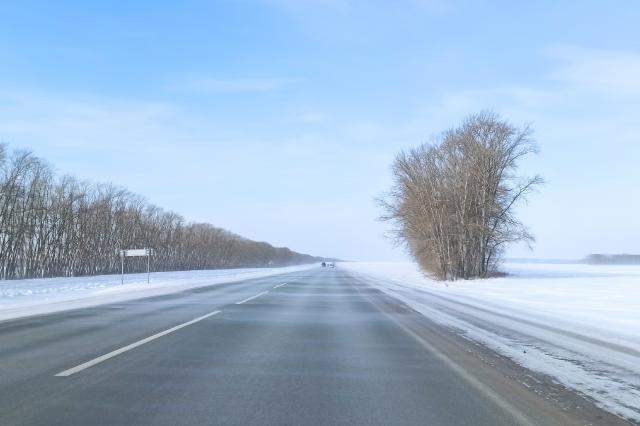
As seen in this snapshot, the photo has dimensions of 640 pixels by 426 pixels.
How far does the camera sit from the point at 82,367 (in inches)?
291

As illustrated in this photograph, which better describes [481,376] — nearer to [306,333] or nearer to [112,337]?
[306,333]

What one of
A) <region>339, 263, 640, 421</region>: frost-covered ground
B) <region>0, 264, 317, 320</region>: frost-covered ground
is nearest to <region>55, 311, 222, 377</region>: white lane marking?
<region>0, 264, 317, 320</region>: frost-covered ground

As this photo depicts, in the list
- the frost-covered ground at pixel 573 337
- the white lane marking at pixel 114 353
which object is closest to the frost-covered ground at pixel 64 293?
the white lane marking at pixel 114 353

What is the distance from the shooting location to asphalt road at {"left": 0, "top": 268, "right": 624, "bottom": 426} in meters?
5.33

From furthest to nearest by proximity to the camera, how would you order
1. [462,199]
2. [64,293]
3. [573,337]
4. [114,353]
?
[462,199]
[64,293]
[573,337]
[114,353]

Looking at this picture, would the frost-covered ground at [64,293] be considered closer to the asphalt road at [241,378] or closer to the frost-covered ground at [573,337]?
the asphalt road at [241,378]

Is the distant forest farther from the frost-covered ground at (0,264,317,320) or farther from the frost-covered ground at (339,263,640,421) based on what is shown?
the frost-covered ground at (339,263,640,421)

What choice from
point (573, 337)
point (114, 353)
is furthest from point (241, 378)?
A: point (573, 337)

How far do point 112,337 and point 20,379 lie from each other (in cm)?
368

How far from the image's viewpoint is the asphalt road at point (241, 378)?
5328 mm

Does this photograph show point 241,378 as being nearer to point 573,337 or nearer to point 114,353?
point 114,353

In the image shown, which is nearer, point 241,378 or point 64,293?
Result: point 241,378

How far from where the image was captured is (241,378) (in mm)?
6973

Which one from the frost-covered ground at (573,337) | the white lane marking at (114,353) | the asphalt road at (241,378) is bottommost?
the frost-covered ground at (573,337)
